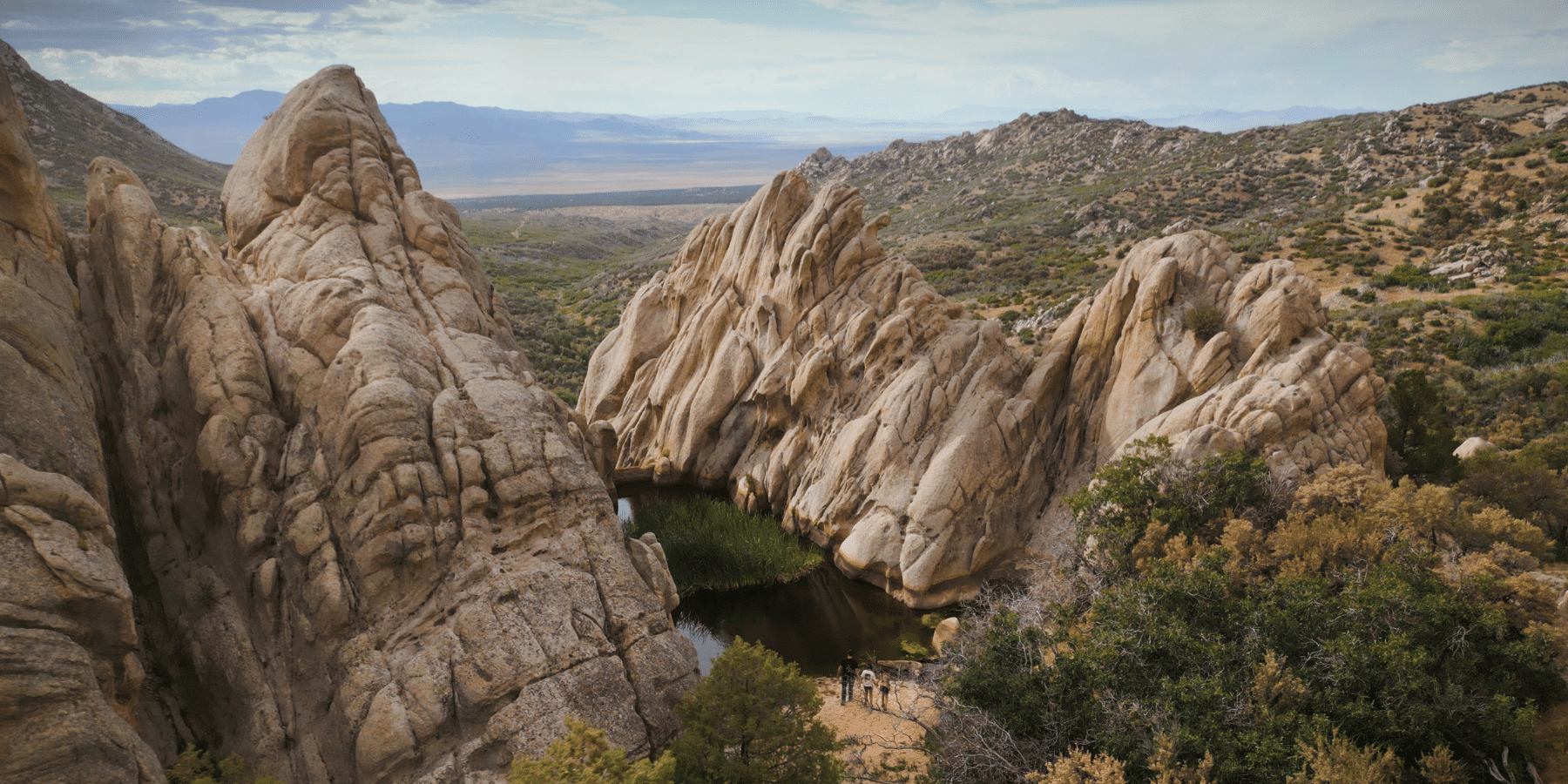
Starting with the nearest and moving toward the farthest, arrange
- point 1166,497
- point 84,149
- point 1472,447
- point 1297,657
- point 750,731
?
1. point 750,731
2. point 1297,657
3. point 1166,497
4. point 1472,447
5. point 84,149

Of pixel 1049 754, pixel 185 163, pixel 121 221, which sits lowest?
pixel 1049 754

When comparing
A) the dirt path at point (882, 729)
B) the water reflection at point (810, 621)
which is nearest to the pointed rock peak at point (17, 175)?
the dirt path at point (882, 729)

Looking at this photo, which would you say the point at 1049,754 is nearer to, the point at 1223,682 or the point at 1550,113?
the point at 1223,682

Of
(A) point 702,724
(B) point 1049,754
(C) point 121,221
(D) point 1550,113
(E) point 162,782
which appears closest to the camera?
(E) point 162,782

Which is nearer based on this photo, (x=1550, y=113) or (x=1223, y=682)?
(x=1223, y=682)

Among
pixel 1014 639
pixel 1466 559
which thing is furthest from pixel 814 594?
pixel 1466 559

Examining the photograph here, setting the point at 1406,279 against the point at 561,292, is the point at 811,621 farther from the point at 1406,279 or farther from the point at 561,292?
the point at 561,292

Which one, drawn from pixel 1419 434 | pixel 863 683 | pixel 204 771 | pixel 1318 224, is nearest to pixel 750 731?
pixel 863 683
